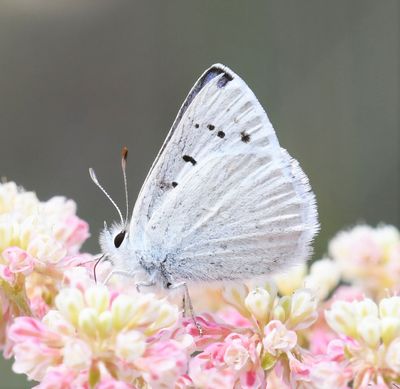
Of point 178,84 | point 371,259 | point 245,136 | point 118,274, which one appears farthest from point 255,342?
point 178,84

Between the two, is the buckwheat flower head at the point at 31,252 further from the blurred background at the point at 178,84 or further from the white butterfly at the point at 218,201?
the blurred background at the point at 178,84

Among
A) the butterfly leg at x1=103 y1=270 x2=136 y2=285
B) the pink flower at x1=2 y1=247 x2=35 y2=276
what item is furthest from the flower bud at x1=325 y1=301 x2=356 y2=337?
the pink flower at x1=2 y1=247 x2=35 y2=276

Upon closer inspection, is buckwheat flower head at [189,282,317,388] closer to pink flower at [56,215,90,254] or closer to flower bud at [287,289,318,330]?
flower bud at [287,289,318,330]

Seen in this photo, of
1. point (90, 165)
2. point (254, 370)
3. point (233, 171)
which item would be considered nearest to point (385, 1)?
point (90, 165)

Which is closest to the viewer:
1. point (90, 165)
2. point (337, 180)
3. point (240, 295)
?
point (240, 295)

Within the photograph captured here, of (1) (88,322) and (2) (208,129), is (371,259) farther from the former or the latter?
(1) (88,322)

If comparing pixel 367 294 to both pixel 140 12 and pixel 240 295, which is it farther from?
pixel 140 12
